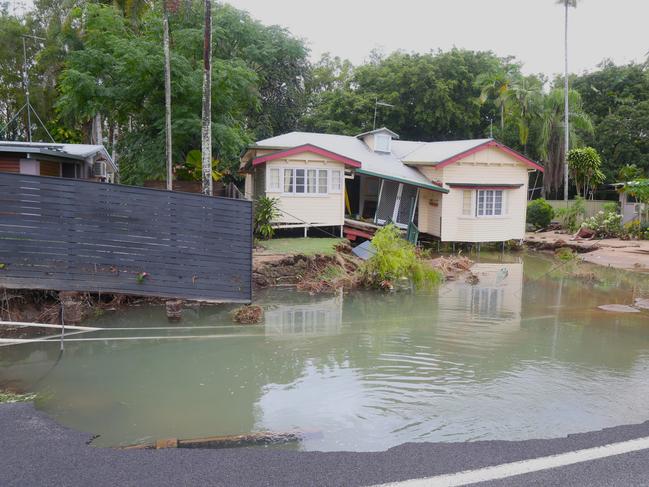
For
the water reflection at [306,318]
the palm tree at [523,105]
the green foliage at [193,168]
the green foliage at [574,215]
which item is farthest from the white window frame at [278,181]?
the palm tree at [523,105]

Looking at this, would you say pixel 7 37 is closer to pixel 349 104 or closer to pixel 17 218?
pixel 349 104

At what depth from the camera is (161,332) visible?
1166 cm

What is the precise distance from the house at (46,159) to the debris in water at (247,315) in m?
8.15

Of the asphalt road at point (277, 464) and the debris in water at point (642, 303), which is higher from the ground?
the debris in water at point (642, 303)

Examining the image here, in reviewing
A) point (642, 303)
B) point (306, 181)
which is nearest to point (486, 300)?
point (642, 303)

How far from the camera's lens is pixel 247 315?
1265cm

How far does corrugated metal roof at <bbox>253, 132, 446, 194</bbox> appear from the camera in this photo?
77.4 feet

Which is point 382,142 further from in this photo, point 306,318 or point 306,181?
point 306,318

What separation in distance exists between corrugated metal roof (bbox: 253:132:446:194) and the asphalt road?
18.1m

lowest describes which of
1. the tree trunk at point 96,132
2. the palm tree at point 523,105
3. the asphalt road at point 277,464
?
the asphalt road at point 277,464

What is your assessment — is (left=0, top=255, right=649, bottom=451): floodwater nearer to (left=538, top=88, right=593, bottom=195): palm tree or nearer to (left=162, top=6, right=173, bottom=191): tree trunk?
(left=162, top=6, right=173, bottom=191): tree trunk

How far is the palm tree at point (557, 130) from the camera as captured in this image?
3691 cm

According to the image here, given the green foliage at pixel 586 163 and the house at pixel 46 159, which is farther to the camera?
the green foliage at pixel 586 163

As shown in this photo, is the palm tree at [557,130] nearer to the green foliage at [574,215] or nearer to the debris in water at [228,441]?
the green foliage at [574,215]
